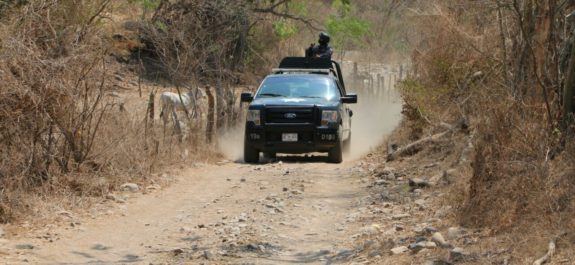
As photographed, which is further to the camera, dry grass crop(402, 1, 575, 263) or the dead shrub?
the dead shrub

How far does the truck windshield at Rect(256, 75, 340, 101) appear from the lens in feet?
61.9

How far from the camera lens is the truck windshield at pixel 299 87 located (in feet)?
61.9

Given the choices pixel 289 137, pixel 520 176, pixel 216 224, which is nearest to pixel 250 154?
pixel 289 137

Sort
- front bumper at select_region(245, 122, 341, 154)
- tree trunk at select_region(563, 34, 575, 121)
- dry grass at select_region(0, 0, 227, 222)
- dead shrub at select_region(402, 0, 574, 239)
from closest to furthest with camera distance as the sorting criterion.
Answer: dead shrub at select_region(402, 0, 574, 239) → tree trunk at select_region(563, 34, 575, 121) → dry grass at select_region(0, 0, 227, 222) → front bumper at select_region(245, 122, 341, 154)

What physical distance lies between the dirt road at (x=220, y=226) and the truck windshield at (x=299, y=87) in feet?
12.3

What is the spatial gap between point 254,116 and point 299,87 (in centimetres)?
137

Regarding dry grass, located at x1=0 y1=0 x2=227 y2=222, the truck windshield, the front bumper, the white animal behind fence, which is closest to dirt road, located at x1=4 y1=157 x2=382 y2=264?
dry grass, located at x1=0 y1=0 x2=227 y2=222

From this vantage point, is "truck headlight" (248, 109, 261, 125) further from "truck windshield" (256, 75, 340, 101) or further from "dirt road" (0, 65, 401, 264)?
"dirt road" (0, 65, 401, 264)

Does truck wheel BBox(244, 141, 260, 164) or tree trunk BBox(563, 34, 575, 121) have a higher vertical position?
tree trunk BBox(563, 34, 575, 121)

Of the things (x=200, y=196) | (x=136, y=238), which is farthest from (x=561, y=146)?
(x=200, y=196)

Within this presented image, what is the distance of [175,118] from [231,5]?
8.77m

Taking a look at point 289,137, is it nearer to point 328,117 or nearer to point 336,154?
point 328,117

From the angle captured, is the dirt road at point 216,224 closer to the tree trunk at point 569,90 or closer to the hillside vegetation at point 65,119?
the hillside vegetation at point 65,119

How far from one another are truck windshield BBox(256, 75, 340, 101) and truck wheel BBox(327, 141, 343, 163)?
1.01 m
